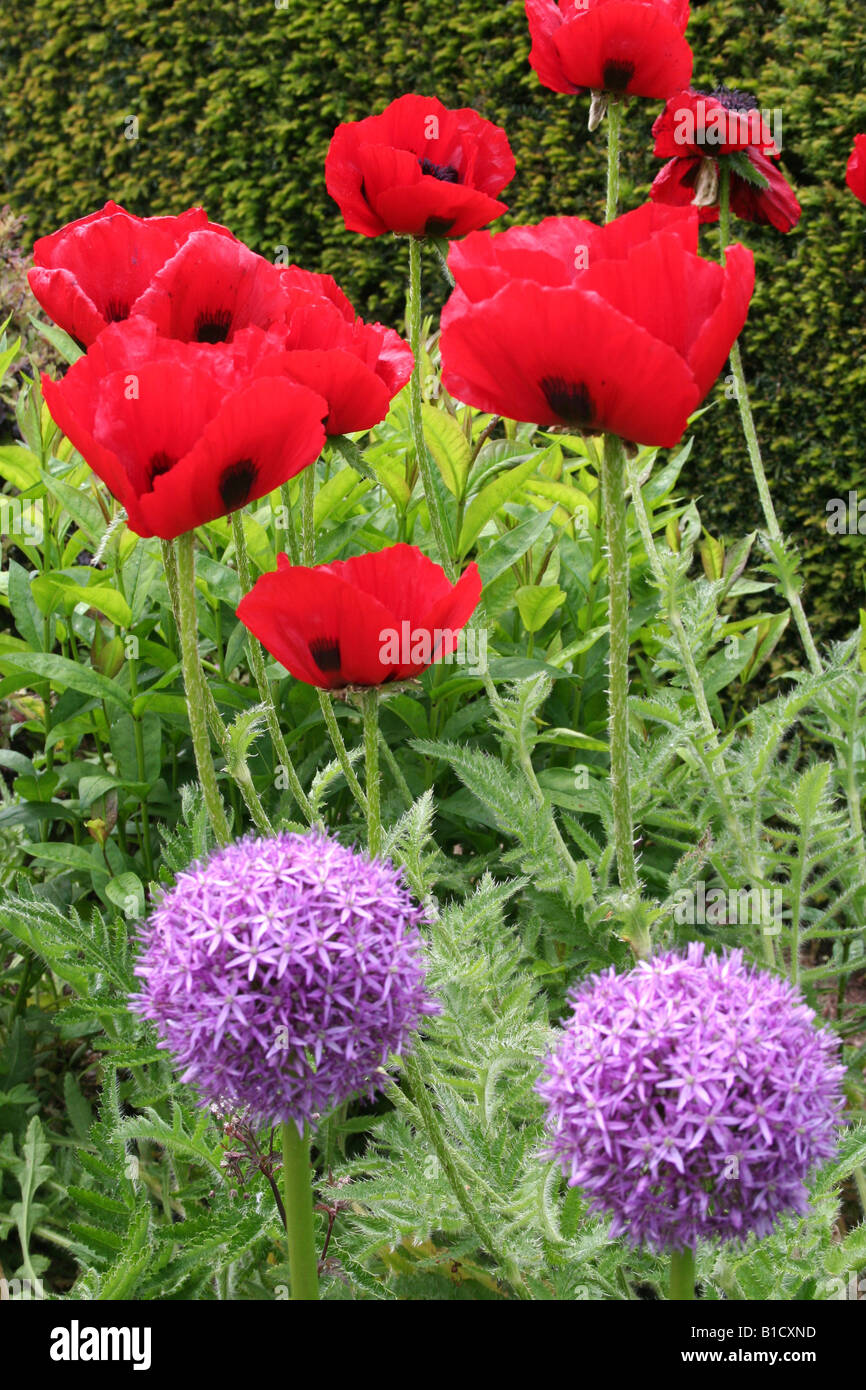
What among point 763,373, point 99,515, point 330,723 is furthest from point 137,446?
point 763,373

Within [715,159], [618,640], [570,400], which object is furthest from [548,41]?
[618,640]

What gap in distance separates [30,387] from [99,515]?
17.0 inches

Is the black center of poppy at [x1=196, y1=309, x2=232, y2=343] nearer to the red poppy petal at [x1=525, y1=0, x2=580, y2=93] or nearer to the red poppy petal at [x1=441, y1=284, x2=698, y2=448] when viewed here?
the red poppy petal at [x1=441, y1=284, x2=698, y2=448]

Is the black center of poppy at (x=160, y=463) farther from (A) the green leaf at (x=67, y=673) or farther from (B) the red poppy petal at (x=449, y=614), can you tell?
(A) the green leaf at (x=67, y=673)

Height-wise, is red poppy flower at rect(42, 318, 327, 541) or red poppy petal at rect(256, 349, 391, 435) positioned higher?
red poppy petal at rect(256, 349, 391, 435)

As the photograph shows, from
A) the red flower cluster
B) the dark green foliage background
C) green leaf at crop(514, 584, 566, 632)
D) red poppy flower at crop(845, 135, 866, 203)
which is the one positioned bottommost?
the red flower cluster

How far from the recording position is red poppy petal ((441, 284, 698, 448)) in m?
0.95

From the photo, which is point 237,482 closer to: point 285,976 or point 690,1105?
point 285,976

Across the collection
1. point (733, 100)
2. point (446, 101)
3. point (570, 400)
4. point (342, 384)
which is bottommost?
point (570, 400)

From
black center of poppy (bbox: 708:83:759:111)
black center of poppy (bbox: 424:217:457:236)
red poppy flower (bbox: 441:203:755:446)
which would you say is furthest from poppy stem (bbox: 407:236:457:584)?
black center of poppy (bbox: 708:83:759:111)

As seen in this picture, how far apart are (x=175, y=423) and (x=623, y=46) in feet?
3.50

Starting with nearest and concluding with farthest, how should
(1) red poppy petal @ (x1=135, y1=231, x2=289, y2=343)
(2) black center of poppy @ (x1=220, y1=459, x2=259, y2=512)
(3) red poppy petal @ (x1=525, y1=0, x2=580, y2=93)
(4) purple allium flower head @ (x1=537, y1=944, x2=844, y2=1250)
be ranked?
(4) purple allium flower head @ (x1=537, y1=944, x2=844, y2=1250)
(2) black center of poppy @ (x1=220, y1=459, x2=259, y2=512)
(1) red poppy petal @ (x1=135, y1=231, x2=289, y2=343)
(3) red poppy petal @ (x1=525, y1=0, x2=580, y2=93)

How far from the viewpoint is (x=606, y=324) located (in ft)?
3.10

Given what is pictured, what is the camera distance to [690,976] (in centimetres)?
88
